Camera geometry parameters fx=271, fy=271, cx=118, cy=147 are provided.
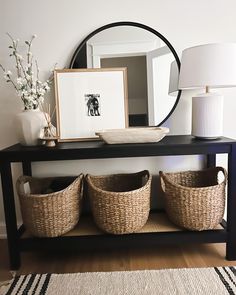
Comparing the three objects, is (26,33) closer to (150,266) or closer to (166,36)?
(166,36)

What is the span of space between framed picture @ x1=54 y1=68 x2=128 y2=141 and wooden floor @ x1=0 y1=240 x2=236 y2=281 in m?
0.77

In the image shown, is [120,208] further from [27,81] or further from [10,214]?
[27,81]

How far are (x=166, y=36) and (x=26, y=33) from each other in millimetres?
946

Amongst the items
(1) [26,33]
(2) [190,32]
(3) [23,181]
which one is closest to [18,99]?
(1) [26,33]

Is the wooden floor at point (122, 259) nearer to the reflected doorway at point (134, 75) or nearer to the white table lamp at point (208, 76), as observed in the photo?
the white table lamp at point (208, 76)

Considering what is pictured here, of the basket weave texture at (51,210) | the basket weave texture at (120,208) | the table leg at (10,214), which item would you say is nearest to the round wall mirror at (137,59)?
the basket weave texture at (120,208)

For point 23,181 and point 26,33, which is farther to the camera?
point 26,33

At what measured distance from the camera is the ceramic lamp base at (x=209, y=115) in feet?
5.30

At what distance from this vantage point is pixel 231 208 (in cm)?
158

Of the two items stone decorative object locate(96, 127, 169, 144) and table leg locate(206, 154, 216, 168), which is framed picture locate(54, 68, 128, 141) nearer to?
stone decorative object locate(96, 127, 169, 144)

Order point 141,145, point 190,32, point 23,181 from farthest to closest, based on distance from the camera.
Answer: point 190,32 → point 23,181 → point 141,145

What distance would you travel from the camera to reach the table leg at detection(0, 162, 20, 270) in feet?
5.07

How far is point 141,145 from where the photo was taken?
153cm

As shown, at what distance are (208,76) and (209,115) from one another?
24 cm
